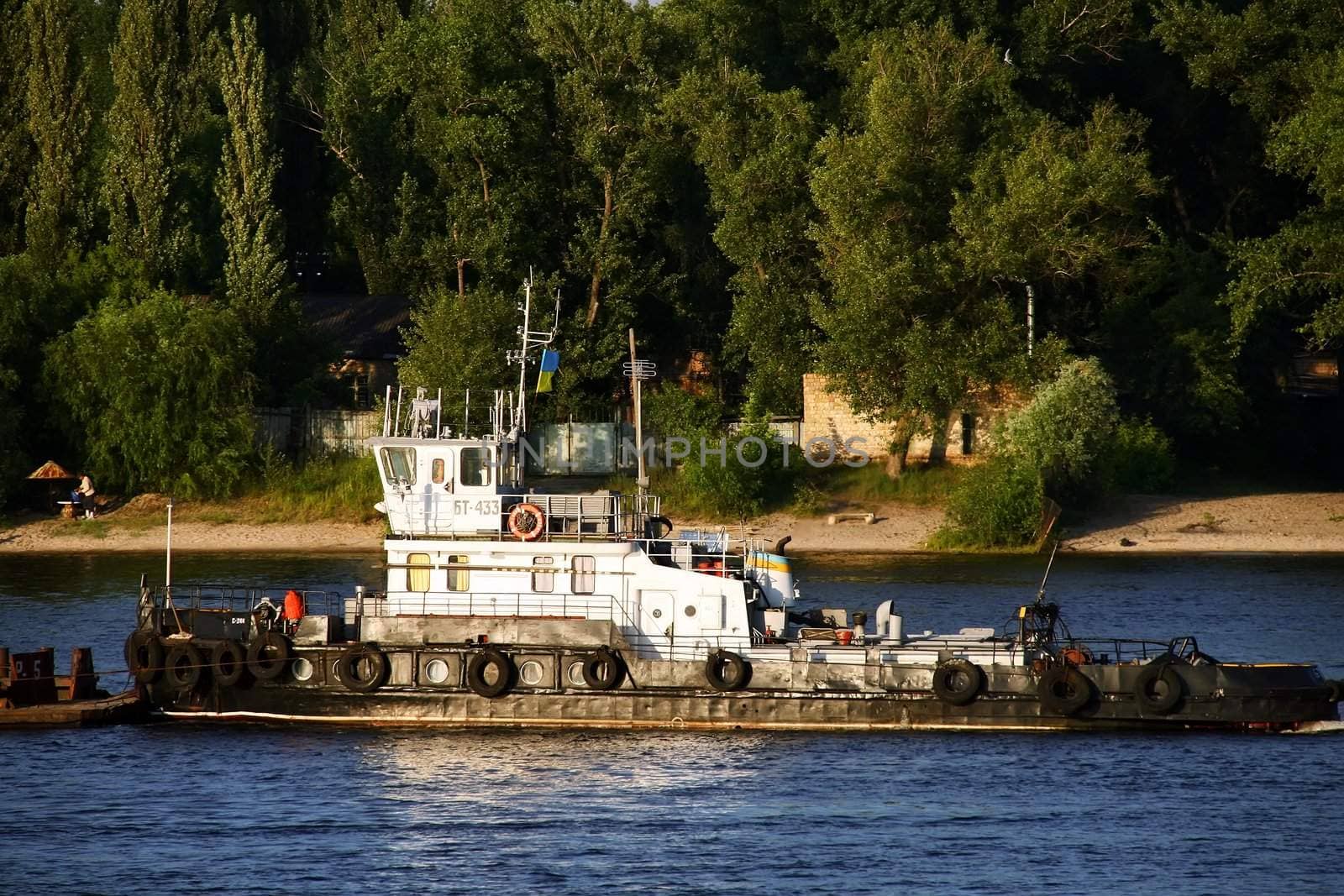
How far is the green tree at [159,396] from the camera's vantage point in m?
54.2

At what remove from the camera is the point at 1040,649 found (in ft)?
91.6

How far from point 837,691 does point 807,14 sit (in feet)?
131

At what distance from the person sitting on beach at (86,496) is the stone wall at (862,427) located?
2163cm

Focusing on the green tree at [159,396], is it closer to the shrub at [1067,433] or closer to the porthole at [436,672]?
the shrub at [1067,433]

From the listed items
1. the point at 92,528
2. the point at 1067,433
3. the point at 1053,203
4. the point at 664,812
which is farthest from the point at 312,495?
the point at 664,812

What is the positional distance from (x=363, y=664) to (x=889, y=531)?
86.9 feet

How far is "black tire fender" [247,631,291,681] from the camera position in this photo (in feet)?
93.3

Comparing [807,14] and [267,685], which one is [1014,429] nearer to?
[807,14]

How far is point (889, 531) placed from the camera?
52250 millimetres

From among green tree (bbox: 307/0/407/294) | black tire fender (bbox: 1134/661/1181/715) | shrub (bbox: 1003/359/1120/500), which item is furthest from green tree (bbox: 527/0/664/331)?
black tire fender (bbox: 1134/661/1181/715)

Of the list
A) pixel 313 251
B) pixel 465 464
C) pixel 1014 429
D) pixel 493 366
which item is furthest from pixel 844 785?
pixel 313 251

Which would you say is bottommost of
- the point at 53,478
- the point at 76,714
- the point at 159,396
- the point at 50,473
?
the point at 76,714

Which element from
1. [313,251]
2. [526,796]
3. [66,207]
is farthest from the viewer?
[313,251]

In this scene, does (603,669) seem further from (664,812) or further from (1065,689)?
(1065,689)
